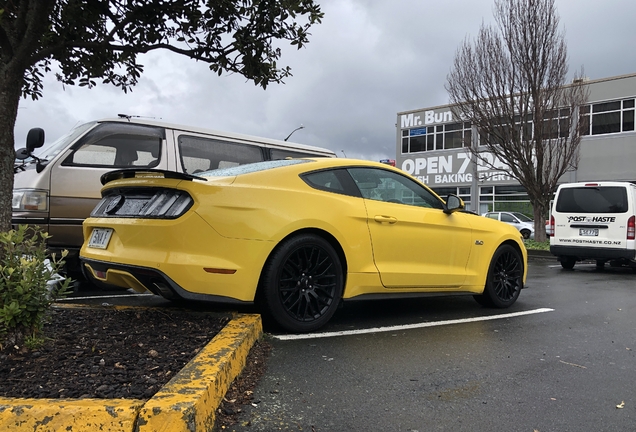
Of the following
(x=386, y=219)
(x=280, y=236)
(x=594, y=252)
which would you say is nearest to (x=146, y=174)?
(x=280, y=236)

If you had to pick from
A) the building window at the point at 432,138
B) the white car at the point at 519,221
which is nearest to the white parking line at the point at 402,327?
the white car at the point at 519,221

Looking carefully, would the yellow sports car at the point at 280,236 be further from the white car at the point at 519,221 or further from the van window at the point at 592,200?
the white car at the point at 519,221

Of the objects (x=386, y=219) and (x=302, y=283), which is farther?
(x=386, y=219)

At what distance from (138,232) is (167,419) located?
6.23 feet

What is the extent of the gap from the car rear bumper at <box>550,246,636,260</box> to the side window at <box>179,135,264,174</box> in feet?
22.9

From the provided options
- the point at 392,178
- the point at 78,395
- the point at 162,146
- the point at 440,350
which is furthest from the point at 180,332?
the point at 162,146

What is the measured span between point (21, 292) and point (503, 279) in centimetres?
471

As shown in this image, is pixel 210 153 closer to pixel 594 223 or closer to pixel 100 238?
pixel 100 238

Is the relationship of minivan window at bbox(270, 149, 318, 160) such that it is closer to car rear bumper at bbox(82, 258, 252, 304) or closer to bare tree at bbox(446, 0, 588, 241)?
car rear bumper at bbox(82, 258, 252, 304)

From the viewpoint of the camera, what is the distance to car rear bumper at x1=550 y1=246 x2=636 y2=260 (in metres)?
10.1

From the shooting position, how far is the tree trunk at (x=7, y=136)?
330 cm

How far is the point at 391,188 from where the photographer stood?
4.79 m

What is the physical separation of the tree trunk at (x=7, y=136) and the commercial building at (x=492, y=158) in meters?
17.7

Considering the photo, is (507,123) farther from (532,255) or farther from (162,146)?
(162,146)
